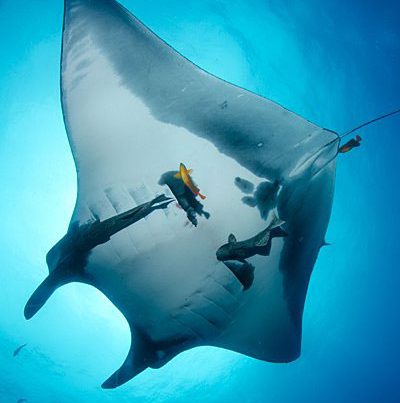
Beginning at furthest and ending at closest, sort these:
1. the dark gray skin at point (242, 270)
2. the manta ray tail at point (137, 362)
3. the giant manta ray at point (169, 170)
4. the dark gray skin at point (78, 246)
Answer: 1. the manta ray tail at point (137, 362)
2. the dark gray skin at point (242, 270)
3. the dark gray skin at point (78, 246)
4. the giant manta ray at point (169, 170)

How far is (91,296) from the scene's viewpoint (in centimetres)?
1008

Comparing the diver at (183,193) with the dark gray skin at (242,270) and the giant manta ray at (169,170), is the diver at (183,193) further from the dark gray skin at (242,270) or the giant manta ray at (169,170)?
the dark gray skin at (242,270)

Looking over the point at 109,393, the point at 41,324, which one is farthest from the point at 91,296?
the point at 109,393

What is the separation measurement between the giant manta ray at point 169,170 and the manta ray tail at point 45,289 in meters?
0.01

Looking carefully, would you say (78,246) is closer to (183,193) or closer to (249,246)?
(183,193)

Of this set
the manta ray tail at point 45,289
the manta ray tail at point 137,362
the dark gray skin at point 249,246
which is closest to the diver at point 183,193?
the dark gray skin at point 249,246

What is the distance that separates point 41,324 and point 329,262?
425 inches

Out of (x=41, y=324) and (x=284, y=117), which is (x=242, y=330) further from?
(x=41, y=324)

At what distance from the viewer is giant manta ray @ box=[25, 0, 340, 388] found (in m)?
2.10

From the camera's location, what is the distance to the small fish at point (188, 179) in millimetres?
2192

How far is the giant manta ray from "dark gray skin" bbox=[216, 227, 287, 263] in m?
0.18

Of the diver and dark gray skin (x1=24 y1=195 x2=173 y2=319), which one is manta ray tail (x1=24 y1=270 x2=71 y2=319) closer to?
dark gray skin (x1=24 y1=195 x2=173 y2=319)

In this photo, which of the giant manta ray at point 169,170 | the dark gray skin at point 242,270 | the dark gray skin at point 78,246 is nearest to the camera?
the giant manta ray at point 169,170

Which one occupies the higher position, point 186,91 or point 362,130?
point 186,91
